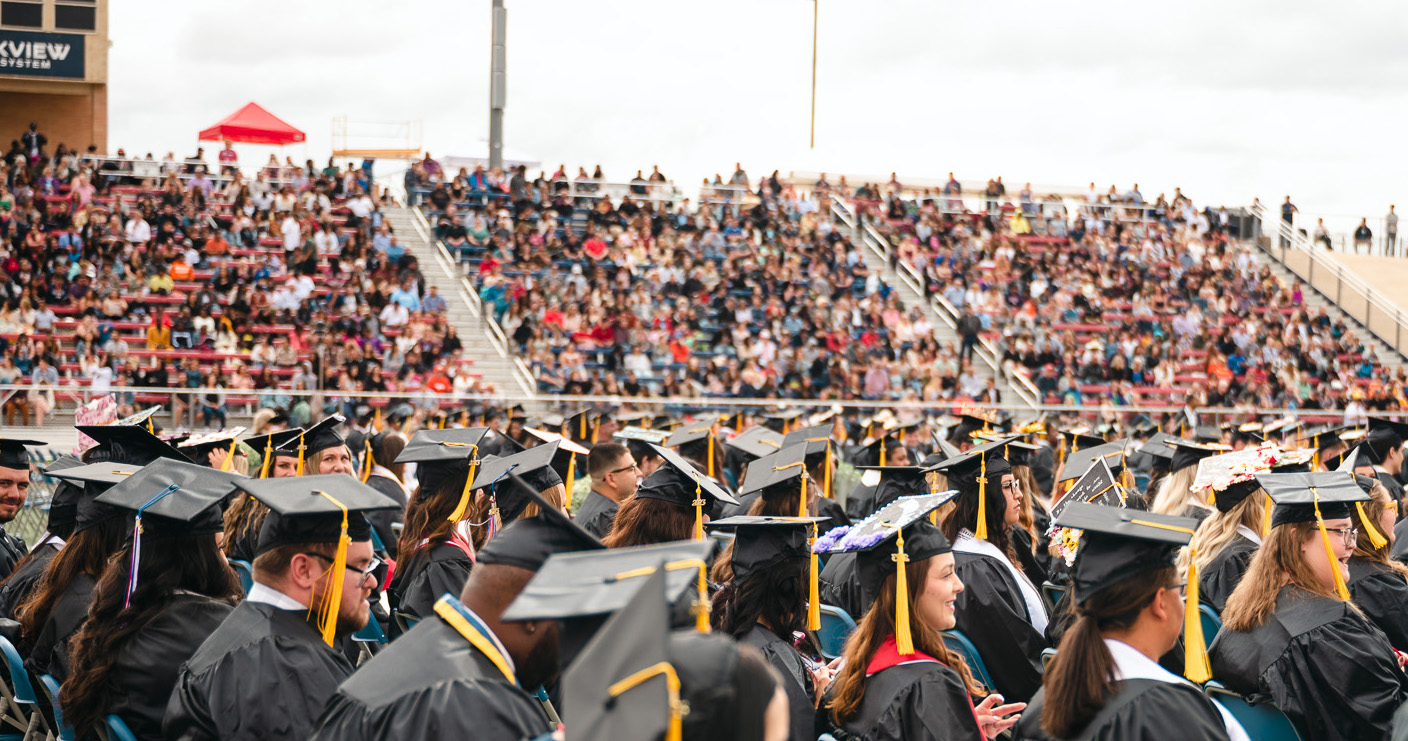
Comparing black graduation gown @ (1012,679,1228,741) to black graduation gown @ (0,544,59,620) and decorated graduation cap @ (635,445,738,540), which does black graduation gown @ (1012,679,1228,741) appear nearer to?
decorated graduation cap @ (635,445,738,540)

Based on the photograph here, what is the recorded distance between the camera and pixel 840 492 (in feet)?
38.8

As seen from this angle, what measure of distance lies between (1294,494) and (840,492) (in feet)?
25.1

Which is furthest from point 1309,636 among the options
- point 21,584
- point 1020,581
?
point 21,584

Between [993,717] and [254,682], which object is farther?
[993,717]

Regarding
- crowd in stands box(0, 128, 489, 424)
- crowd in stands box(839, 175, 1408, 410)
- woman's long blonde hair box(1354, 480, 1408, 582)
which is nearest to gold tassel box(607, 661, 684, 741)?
woman's long blonde hair box(1354, 480, 1408, 582)

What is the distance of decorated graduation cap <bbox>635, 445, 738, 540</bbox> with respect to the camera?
16.3 feet

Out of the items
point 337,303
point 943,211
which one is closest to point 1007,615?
point 337,303

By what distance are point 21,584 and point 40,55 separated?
2476 cm

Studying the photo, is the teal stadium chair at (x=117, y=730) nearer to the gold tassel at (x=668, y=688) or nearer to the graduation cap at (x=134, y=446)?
the graduation cap at (x=134, y=446)

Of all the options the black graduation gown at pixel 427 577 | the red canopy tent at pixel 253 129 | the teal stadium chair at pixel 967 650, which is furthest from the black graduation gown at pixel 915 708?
the red canopy tent at pixel 253 129

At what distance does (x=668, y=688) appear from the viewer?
5.67 ft

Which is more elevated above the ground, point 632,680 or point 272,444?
point 632,680

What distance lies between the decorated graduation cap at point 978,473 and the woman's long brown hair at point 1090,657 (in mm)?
2329

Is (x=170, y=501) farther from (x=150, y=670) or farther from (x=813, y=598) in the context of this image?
(x=813, y=598)
